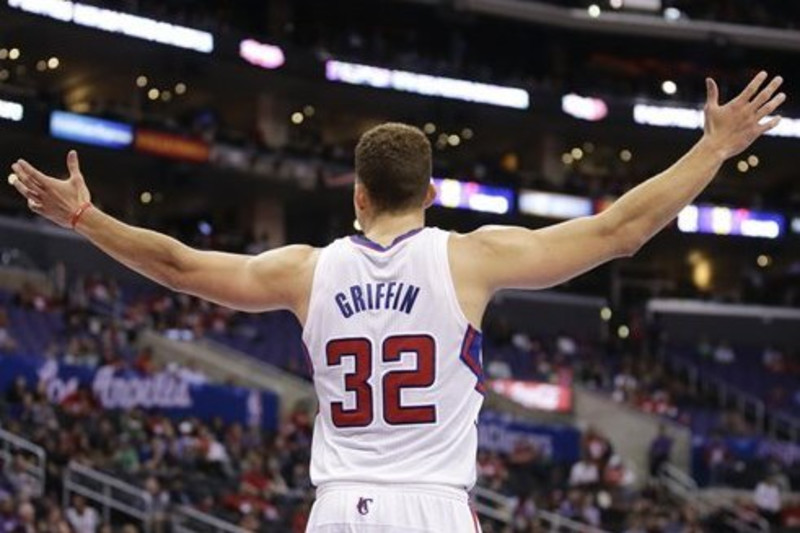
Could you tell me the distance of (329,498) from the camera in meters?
4.58

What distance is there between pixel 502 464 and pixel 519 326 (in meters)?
17.6

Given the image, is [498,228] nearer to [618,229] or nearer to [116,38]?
[618,229]

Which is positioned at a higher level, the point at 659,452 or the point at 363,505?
the point at 363,505

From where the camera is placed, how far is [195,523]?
894 inches

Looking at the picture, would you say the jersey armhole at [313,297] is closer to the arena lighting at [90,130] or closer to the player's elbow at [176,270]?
the player's elbow at [176,270]

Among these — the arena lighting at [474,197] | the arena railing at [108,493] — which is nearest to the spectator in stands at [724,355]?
the arena lighting at [474,197]

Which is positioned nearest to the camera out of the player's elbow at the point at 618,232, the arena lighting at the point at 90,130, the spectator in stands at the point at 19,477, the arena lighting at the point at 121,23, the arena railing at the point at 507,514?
the player's elbow at the point at 618,232

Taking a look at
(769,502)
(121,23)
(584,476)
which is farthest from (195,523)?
(121,23)

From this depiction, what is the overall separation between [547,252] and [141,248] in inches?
49.8

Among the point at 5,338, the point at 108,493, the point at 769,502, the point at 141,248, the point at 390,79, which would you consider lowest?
the point at 769,502

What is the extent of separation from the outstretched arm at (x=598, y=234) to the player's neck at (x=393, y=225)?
142 millimetres

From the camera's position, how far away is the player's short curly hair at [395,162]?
459 cm

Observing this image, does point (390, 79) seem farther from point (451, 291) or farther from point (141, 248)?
point (451, 291)

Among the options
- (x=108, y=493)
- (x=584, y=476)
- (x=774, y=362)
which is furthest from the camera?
(x=774, y=362)
